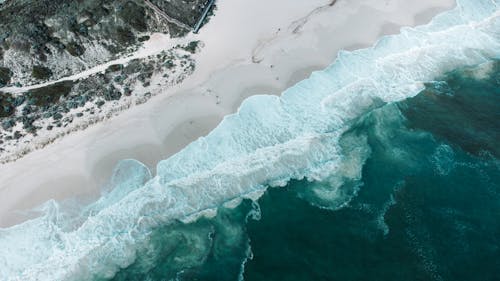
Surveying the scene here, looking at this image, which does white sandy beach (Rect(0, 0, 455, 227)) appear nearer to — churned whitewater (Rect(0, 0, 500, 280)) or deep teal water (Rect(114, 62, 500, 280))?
churned whitewater (Rect(0, 0, 500, 280))

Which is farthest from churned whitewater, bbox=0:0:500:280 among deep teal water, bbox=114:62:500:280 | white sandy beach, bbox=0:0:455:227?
white sandy beach, bbox=0:0:455:227

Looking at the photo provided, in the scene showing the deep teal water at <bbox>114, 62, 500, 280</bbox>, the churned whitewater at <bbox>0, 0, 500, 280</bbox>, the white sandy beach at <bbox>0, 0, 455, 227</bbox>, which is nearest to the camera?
the deep teal water at <bbox>114, 62, 500, 280</bbox>

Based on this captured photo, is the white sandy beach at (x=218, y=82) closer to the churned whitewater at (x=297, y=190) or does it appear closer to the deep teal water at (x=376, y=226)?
the churned whitewater at (x=297, y=190)

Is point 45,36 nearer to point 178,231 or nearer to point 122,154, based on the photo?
point 122,154

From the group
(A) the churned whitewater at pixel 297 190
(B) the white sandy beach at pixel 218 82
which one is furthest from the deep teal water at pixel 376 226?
(B) the white sandy beach at pixel 218 82

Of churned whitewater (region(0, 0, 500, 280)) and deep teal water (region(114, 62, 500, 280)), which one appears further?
churned whitewater (region(0, 0, 500, 280))

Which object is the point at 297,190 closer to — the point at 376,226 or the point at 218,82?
the point at 376,226

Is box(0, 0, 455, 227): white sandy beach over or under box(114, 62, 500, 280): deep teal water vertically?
over

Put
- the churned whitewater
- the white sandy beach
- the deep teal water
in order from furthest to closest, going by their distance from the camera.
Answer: the white sandy beach
the churned whitewater
the deep teal water

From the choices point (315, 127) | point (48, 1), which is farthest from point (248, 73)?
point (48, 1)
